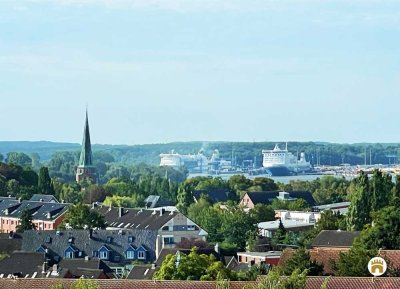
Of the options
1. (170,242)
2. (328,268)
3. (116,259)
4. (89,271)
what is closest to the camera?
(328,268)

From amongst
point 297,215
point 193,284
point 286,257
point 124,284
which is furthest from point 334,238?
point 297,215

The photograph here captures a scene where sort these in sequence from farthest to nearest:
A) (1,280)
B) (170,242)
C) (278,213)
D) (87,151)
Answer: (87,151)
(278,213)
(170,242)
(1,280)

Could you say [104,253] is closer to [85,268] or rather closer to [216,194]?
[85,268]

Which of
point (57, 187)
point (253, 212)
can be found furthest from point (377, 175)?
point (57, 187)

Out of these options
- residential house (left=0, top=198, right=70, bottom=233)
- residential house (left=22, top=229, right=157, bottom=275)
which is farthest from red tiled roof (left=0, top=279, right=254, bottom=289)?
residential house (left=0, top=198, right=70, bottom=233)

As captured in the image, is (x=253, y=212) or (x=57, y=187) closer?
(x=253, y=212)

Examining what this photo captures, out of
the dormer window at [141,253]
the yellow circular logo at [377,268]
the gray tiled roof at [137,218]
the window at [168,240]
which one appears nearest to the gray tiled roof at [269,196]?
the gray tiled roof at [137,218]

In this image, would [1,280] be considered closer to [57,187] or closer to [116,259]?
[116,259]
